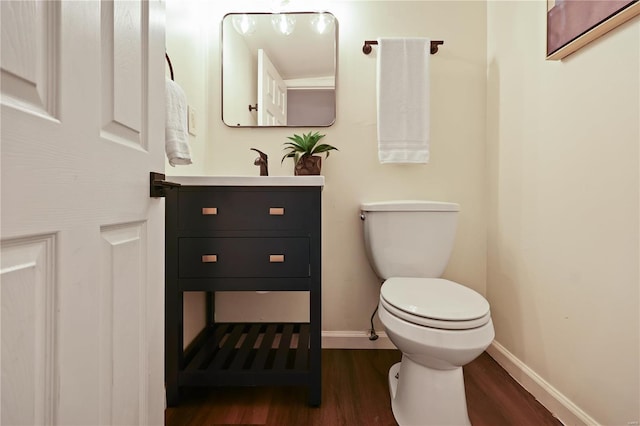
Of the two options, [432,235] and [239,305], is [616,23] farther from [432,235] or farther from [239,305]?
[239,305]

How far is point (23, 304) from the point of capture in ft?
1.23

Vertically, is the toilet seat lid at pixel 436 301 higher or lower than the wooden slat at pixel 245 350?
higher

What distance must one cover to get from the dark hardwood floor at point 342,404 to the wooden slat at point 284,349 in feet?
0.47

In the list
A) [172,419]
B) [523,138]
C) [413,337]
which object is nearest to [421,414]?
[413,337]

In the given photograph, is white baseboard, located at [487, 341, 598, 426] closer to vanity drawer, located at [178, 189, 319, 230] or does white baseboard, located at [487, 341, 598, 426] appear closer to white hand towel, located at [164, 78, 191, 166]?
vanity drawer, located at [178, 189, 319, 230]

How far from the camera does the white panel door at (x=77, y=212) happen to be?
36 cm

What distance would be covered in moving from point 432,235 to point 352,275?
1.55ft

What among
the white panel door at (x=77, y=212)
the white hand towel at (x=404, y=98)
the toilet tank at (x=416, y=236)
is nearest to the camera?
the white panel door at (x=77, y=212)

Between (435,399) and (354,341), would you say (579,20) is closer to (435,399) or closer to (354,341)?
(435,399)

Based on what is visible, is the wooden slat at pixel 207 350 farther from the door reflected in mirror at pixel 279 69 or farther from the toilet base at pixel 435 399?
the door reflected in mirror at pixel 279 69

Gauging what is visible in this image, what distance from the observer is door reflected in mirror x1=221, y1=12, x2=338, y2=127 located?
1.55 metres

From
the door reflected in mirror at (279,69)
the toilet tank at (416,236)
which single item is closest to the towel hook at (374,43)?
the door reflected in mirror at (279,69)

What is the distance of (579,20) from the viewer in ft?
3.14

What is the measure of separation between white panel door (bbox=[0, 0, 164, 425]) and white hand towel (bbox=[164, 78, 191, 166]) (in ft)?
0.87
